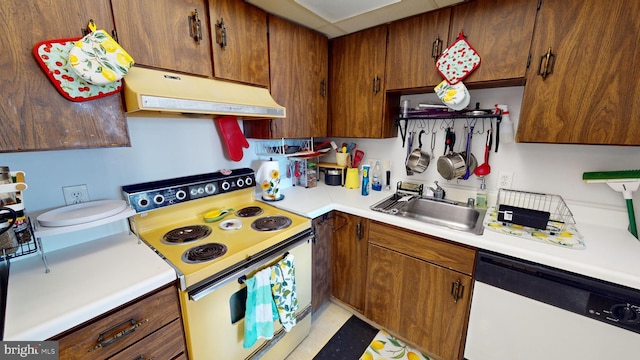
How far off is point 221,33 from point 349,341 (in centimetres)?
210

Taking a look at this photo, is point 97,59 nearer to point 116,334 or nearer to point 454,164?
point 116,334

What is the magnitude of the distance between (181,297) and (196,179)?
741 mm

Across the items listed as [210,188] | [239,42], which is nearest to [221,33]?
[239,42]

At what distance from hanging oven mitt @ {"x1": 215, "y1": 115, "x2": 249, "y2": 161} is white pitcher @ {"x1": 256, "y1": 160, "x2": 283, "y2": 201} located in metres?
0.19

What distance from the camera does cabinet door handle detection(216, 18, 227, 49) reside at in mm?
1284

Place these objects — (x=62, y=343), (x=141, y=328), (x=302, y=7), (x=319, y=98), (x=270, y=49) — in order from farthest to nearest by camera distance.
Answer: (x=319, y=98) → (x=270, y=49) → (x=302, y=7) → (x=141, y=328) → (x=62, y=343)

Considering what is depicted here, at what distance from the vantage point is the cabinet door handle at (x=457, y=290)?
49.9 inches

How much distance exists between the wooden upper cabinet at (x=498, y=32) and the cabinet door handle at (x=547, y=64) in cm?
6

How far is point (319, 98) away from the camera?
6.35 ft

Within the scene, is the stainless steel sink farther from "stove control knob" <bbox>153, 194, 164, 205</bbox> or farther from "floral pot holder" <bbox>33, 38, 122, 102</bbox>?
"floral pot holder" <bbox>33, 38, 122, 102</bbox>

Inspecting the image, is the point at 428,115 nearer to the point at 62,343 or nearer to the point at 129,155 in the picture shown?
the point at 129,155

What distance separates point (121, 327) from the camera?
82 centimetres

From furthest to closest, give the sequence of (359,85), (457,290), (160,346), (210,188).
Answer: (359,85) < (210,188) < (457,290) < (160,346)

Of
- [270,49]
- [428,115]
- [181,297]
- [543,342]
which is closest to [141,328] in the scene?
[181,297]
